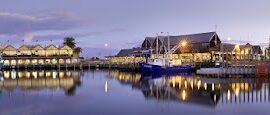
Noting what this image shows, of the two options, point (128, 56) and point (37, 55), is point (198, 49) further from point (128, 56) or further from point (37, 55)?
point (37, 55)

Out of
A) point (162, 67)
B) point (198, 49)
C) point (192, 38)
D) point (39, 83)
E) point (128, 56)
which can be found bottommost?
point (39, 83)

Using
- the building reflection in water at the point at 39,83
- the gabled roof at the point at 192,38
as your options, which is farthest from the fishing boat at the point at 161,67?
the building reflection in water at the point at 39,83

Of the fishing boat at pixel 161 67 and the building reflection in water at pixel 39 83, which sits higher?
the fishing boat at pixel 161 67

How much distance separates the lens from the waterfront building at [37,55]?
369 feet

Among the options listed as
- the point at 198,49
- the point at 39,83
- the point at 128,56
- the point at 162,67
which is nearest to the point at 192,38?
the point at 198,49

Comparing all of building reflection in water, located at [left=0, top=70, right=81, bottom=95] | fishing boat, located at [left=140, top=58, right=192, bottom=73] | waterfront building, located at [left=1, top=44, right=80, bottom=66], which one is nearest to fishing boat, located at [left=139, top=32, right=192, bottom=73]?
fishing boat, located at [left=140, top=58, right=192, bottom=73]

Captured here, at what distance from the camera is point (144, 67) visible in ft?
242

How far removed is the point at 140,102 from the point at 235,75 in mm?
28015

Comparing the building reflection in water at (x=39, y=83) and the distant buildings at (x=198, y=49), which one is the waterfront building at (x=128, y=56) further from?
the building reflection in water at (x=39, y=83)

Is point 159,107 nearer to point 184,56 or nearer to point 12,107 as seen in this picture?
point 12,107

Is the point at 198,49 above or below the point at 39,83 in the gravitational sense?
above

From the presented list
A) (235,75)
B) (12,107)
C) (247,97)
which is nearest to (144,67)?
(235,75)

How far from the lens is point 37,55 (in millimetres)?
114438

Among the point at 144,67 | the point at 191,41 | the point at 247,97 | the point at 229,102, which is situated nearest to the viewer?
A: the point at 229,102
